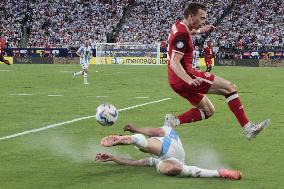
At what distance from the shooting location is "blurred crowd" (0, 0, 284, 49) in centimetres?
6550

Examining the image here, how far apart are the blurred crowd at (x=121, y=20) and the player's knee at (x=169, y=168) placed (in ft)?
178

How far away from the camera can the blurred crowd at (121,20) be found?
215ft

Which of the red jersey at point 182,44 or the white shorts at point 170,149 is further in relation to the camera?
the red jersey at point 182,44

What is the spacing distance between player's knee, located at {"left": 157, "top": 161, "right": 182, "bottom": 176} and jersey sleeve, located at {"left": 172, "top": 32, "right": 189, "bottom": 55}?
2.27 meters

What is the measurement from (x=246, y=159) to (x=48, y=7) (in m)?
64.2

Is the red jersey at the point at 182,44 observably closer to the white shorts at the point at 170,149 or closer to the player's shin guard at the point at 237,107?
the player's shin guard at the point at 237,107

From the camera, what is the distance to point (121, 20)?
70500 mm

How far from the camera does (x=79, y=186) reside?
874 centimetres

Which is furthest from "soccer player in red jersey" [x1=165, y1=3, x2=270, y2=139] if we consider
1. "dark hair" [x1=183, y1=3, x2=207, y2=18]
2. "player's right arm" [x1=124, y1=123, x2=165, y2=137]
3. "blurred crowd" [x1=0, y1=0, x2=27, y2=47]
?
"blurred crowd" [x1=0, y1=0, x2=27, y2=47]

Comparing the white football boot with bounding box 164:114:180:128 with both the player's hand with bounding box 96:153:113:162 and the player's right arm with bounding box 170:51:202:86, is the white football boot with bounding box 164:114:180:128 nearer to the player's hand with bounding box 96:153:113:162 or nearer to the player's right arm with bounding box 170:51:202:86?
the player's right arm with bounding box 170:51:202:86

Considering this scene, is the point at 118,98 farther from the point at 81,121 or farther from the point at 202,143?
the point at 202,143

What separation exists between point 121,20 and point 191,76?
59848 millimetres

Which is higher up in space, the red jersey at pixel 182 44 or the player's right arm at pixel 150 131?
the red jersey at pixel 182 44

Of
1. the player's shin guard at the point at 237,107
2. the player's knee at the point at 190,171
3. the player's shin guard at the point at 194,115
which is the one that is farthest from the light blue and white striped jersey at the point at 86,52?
the player's knee at the point at 190,171
